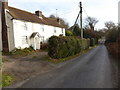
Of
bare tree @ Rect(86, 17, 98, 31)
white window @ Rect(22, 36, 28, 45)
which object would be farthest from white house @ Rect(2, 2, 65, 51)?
bare tree @ Rect(86, 17, 98, 31)

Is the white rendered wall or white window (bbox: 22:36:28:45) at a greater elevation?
the white rendered wall

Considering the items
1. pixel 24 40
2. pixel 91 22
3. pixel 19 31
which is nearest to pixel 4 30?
pixel 19 31

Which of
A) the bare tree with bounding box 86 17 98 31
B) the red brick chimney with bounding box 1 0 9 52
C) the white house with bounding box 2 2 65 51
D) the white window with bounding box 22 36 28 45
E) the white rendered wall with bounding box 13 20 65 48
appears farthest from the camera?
the bare tree with bounding box 86 17 98 31

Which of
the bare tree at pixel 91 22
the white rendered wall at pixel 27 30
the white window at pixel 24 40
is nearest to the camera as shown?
the white rendered wall at pixel 27 30

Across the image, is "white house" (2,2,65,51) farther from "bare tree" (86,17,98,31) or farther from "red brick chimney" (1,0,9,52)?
"bare tree" (86,17,98,31)

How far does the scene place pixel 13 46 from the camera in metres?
19.0

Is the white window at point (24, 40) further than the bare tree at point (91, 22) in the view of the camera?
No

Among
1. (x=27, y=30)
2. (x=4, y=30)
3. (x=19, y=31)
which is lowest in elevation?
(x=19, y=31)

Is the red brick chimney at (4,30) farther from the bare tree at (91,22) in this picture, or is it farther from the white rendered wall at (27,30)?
the bare tree at (91,22)

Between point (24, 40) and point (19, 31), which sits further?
point (24, 40)

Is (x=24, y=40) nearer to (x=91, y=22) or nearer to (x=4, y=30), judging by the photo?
(x=4, y=30)

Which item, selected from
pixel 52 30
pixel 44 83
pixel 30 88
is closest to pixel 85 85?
pixel 44 83

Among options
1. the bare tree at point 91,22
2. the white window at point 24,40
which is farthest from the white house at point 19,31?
the bare tree at point 91,22

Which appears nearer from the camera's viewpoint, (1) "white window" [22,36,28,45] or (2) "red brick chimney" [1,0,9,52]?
(2) "red brick chimney" [1,0,9,52]
